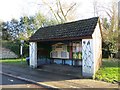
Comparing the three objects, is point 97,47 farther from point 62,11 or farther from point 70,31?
point 62,11

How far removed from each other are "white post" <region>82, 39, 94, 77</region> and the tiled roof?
1.83ft

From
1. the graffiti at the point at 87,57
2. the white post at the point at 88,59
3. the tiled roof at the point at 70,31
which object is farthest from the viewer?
the tiled roof at the point at 70,31

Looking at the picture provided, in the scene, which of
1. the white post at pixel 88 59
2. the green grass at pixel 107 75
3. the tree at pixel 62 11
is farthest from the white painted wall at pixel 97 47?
the tree at pixel 62 11

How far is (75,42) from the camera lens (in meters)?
19.5

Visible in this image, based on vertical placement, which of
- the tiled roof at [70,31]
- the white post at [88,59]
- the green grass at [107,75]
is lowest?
the green grass at [107,75]

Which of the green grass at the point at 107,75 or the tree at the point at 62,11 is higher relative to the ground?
the tree at the point at 62,11

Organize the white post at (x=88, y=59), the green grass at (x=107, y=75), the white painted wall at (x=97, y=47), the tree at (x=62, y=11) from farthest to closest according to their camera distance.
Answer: the tree at (x=62, y=11)
the white painted wall at (x=97, y=47)
the white post at (x=88, y=59)
the green grass at (x=107, y=75)

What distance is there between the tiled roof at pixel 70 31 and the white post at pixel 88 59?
559 millimetres

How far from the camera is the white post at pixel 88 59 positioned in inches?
591

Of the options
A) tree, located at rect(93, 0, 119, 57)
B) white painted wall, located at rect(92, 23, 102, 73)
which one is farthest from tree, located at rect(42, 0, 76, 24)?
white painted wall, located at rect(92, 23, 102, 73)

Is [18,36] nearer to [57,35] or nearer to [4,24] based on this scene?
[4,24]

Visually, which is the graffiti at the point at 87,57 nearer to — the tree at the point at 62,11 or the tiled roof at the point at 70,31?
the tiled roof at the point at 70,31

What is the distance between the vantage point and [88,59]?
15.3 meters

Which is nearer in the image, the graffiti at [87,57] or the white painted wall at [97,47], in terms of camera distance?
the graffiti at [87,57]
